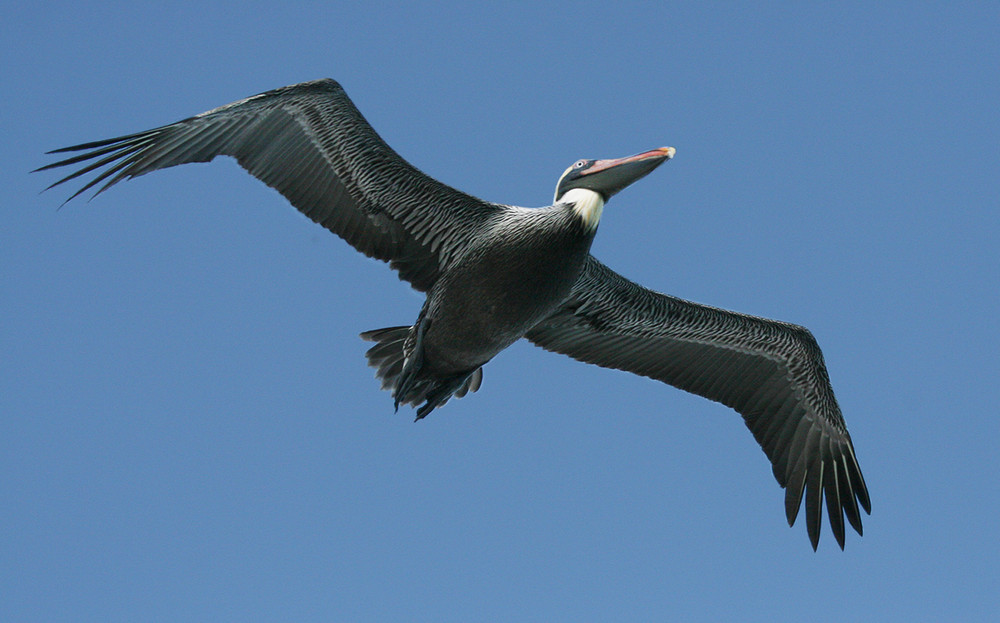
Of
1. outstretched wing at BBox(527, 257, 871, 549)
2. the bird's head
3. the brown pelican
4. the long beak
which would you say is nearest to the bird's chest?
the brown pelican

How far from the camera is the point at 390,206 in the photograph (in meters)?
8.48

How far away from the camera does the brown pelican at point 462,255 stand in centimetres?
802

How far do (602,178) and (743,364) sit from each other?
2.53 metres

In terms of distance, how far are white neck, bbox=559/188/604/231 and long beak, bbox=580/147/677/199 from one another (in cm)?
7

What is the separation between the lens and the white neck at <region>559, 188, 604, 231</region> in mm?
7984

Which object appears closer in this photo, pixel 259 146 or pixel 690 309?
pixel 259 146

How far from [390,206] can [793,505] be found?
14.0ft

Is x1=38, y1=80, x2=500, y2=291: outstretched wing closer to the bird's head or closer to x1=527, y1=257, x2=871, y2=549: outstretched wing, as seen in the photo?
the bird's head

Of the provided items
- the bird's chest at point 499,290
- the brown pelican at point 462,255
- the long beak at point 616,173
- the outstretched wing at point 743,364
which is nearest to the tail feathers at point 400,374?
the brown pelican at point 462,255

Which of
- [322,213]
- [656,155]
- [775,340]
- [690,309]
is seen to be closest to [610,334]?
[690,309]

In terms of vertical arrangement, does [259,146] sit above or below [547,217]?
above

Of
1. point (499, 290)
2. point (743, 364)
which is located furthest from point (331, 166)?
point (743, 364)

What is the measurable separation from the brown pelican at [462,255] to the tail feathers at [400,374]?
0.04 feet

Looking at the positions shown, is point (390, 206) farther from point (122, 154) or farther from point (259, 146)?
point (122, 154)
